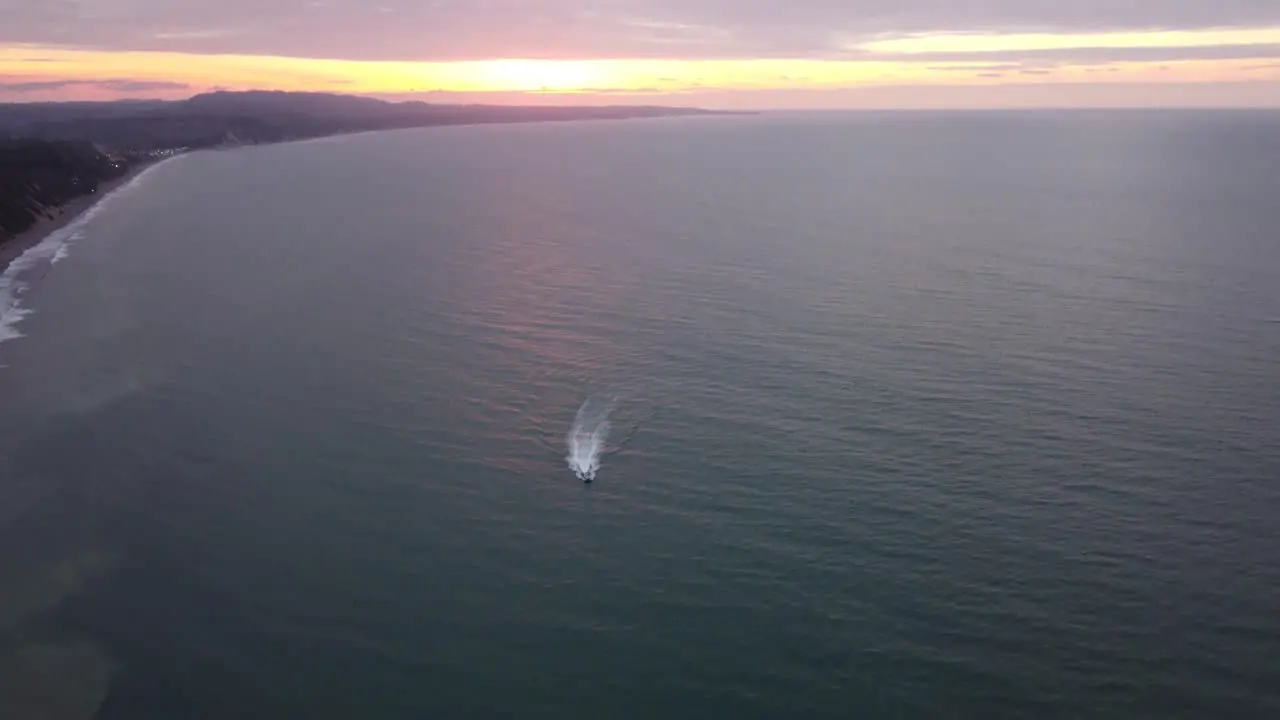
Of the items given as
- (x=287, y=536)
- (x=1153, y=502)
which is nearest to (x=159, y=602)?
(x=287, y=536)

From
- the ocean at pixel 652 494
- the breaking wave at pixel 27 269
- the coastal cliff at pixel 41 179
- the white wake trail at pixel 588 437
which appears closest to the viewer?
the ocean at pixel 652 494

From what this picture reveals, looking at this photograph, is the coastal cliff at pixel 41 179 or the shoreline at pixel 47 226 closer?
the shoreline at pixel 47 226

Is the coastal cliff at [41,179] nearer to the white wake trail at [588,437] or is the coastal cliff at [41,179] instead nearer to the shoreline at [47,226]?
the shoreline at [47,226]

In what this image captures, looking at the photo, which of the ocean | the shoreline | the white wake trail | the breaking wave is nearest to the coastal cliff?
the shoreline

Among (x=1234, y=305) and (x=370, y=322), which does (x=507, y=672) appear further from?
(x=1234, y=305)

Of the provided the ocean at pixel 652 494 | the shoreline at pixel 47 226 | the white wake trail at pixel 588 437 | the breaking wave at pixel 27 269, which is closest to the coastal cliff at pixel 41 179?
the shoreline at pixel 47 226

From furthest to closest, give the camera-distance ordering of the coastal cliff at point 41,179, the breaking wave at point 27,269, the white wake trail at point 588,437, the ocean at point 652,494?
1. the coastal cliff at point 41,179
2. the breaking wave at point 27,269
3. the white wake trail at point 588,437
4. the ocean at point 652,494

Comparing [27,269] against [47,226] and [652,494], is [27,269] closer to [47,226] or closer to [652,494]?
[47,226]
